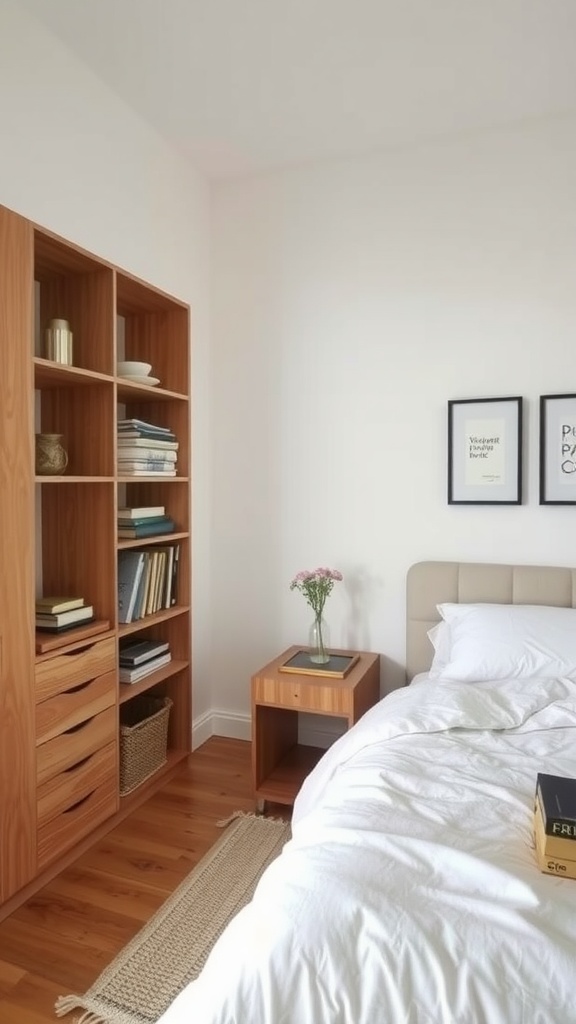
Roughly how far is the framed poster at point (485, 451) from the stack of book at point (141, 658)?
142 cm

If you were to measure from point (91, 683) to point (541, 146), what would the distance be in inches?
108

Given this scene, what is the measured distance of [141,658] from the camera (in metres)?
2.45

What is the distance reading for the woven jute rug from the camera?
147cm

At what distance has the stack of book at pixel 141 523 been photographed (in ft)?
7.89

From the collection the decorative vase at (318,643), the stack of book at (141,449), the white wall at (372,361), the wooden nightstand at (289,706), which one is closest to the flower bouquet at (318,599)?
the decorative vase at (318,643)

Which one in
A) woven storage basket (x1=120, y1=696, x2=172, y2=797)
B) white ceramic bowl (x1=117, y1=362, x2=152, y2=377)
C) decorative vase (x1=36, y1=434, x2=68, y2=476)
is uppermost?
white ceramic bowl (x1=117, y1=362, x2=152, y2=377)

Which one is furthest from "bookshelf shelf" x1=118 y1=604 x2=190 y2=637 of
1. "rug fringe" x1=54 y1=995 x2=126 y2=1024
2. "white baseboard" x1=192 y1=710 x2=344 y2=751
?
"rug fringe" x1=54 y1=995 x2=126 y2=1024

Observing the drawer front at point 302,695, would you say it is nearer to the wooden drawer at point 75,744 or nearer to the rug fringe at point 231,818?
the rug fringe at point 231,818

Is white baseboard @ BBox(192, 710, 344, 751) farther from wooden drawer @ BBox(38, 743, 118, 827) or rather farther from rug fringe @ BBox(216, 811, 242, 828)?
wooden drawer @ BBox(38, 743, 118, 827)

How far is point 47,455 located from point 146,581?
2.34 feet

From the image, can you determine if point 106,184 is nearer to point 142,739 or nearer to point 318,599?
point 318,599

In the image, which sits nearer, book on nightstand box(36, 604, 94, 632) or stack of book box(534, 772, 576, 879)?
stack of book box(534, 772, 576, 879)

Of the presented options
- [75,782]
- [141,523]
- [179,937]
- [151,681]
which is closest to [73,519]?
[141,523]

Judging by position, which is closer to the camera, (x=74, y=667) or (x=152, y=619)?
(x=74, y=667)
